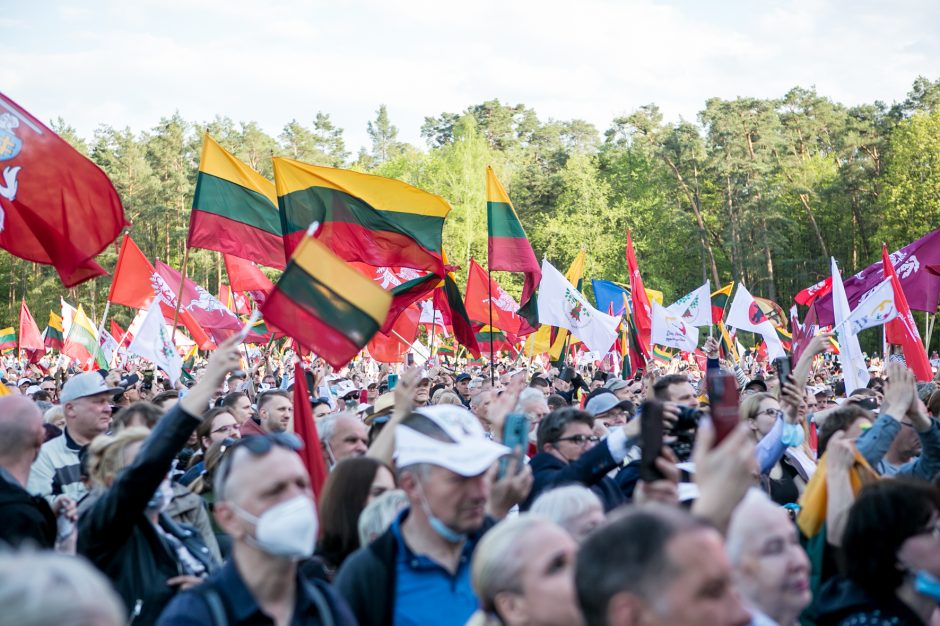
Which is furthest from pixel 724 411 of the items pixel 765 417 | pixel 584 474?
pixel 765 417

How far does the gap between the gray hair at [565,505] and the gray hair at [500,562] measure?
0.59 metres

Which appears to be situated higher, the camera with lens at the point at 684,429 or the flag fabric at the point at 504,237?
the flag fabric at the point at 504,237

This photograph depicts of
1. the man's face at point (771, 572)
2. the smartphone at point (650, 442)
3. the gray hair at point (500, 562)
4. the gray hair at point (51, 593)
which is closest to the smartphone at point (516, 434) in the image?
the smartphone at point (650, 442)

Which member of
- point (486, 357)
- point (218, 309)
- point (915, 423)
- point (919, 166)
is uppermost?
point (919, 166)

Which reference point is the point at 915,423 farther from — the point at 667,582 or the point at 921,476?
the point at 667,582

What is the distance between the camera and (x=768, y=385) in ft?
39.6

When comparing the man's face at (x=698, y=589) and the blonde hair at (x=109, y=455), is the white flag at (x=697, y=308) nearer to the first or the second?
the blonde hair at (x=109, y=455)

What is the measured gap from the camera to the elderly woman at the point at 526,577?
3.01 m

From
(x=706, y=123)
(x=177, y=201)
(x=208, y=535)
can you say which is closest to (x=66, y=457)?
(x=208, y=535)

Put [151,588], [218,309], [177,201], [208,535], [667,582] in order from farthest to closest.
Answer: [177,201] → [218,309] → [208,535] → [151,588] → [667,582]

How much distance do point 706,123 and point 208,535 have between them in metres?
56.4

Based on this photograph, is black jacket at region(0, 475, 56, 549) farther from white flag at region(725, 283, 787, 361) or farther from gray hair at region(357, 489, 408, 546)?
white flag at region(725, 283, 787, 361)

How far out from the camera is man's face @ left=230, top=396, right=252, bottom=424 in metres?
8.74

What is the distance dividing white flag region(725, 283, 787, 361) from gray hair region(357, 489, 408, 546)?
55.9 feet
